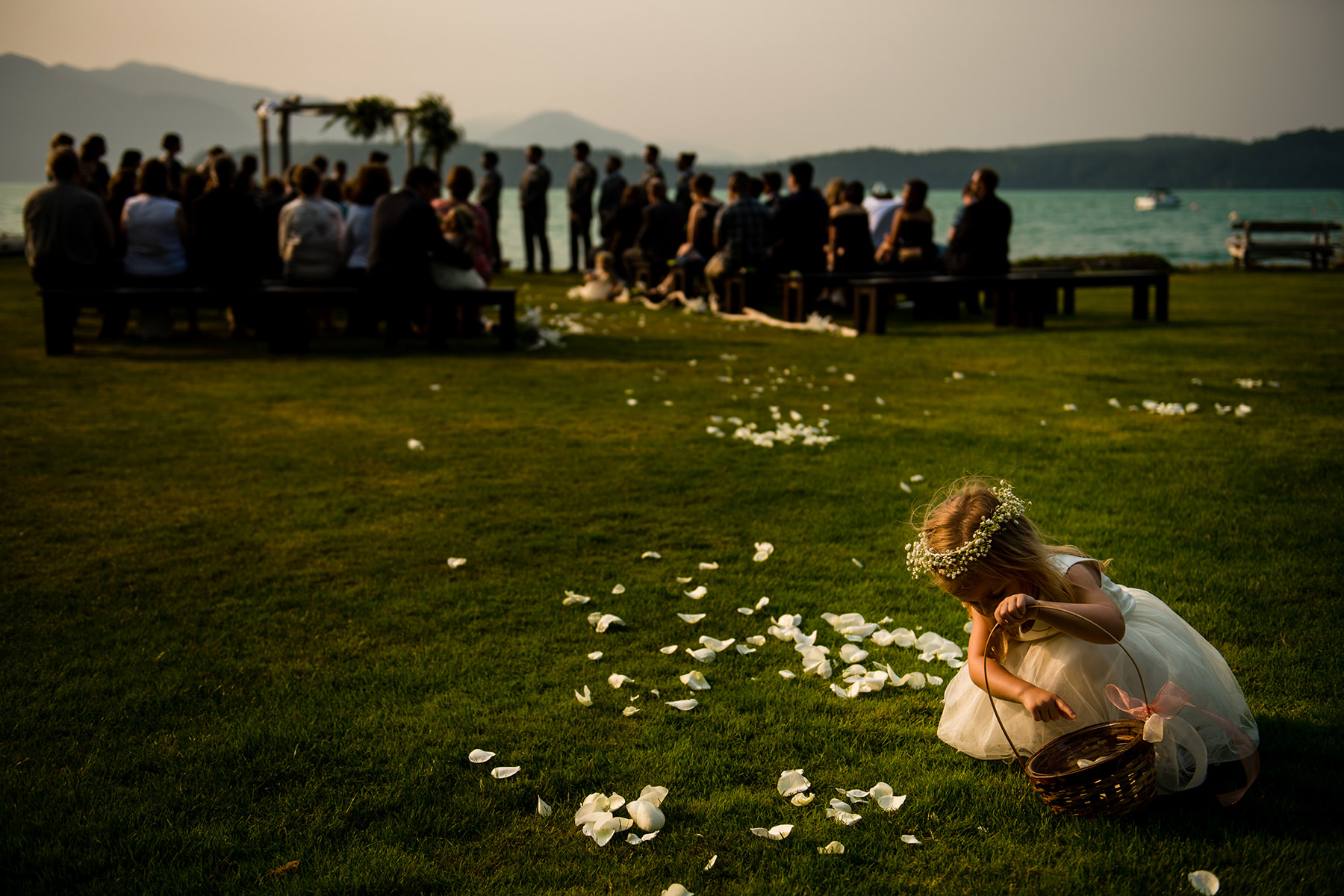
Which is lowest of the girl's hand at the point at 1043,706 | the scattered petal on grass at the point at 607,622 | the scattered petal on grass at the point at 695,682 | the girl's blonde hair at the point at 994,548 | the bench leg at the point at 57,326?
the scattered petal on grass at the point at 695,682

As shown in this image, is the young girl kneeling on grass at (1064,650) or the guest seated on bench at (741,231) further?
the guest seated on bench at (741,231)

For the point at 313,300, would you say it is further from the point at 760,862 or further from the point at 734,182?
the point at 760,862

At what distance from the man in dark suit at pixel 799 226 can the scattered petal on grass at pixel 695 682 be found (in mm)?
12570

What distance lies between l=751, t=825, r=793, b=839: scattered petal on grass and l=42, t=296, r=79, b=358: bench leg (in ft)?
37.0

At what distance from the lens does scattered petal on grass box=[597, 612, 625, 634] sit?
4164mm

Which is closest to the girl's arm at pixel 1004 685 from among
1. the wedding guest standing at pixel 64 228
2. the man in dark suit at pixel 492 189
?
the wedding guest standing at pixel 64 228

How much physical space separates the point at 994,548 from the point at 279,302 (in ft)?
34.8

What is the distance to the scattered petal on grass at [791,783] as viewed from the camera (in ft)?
9.71

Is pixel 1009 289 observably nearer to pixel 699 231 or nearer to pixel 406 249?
pixel 699 231

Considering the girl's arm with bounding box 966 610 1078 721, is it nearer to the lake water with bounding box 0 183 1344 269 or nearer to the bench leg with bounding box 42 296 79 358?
the bench leg with bounding box 42 296 79 358

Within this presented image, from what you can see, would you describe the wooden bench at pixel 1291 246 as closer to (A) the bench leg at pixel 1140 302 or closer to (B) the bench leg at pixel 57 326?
(A) the bench leg at pixel 1140 302

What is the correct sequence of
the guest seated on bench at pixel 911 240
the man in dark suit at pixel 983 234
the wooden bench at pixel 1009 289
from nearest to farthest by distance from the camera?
the wooden bench at pixel 1009 289
the man in dark suit at pixel 983 234
the guest seated on bench at pixel 911 240

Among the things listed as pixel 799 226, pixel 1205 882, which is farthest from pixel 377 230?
pixel 1205 882

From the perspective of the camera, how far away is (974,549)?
276cm
